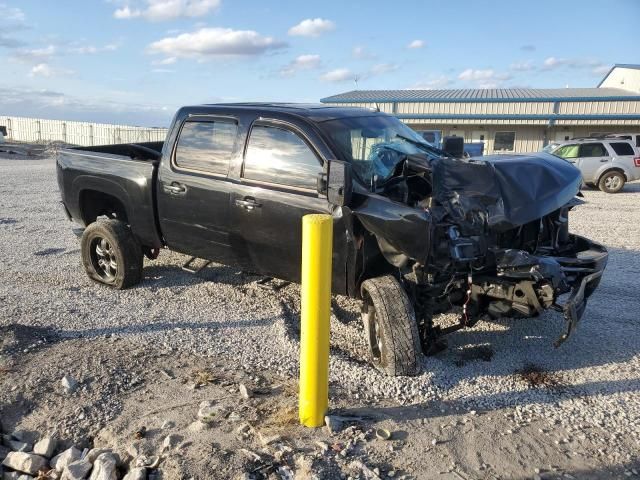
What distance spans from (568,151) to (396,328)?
15.4 meters

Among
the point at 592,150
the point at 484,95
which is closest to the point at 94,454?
the point at 592,150

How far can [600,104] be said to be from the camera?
2964 centimetres

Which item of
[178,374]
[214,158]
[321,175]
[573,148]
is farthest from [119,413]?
[573,148]

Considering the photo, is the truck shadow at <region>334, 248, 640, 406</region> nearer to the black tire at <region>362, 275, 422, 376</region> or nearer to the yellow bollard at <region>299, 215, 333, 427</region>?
the black tire at <region>362, 275, 422, 376</region>

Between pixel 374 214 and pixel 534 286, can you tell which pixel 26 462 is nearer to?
pixel 374 214

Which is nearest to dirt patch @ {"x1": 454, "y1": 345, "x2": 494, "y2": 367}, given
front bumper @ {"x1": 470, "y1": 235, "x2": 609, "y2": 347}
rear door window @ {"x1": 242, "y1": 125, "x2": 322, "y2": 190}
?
front bumper @ {"x1": 470, "y1": 235, "x2": 609, "y2": 347}

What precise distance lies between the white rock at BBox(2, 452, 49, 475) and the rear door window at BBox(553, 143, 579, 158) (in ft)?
55.2

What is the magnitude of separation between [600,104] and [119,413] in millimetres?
32657

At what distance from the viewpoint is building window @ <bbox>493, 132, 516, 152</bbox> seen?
30.9 metres

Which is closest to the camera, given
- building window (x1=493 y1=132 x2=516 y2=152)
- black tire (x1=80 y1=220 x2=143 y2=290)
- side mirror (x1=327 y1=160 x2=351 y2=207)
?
side mirror (x1=327 y1=160 x2=351 y2=207)

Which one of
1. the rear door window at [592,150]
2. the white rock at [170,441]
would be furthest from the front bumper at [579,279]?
the rear door window at [592,150]

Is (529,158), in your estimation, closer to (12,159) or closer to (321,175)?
(321,175)

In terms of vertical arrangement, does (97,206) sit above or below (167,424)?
above

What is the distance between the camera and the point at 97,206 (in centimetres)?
633
